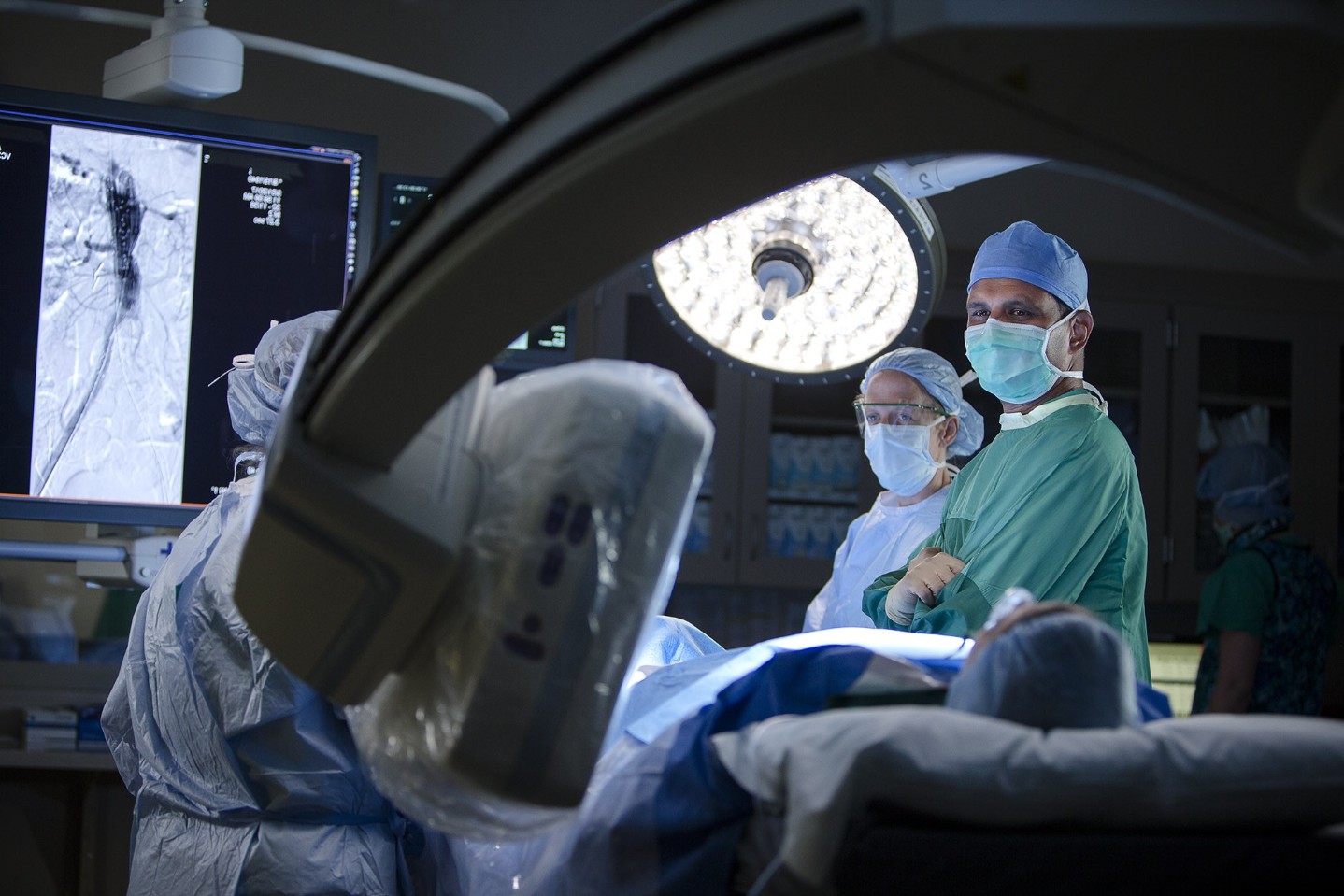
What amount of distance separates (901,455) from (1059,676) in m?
2.12

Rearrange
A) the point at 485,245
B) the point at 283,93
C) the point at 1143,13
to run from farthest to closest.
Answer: the point at 283,93 < the point at 485,245 < the point at 1143,13

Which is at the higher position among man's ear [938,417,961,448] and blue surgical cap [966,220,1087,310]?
blue surgical cap [966,220,1087,310]

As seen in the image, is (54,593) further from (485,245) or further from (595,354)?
(485,245)

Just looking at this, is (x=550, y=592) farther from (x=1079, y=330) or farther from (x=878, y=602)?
(x=1079, y=330)

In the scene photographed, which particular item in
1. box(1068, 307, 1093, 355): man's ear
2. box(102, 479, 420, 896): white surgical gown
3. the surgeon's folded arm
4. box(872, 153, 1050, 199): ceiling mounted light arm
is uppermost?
box(872, 153, 1050, 199): ceiling mounted light arm

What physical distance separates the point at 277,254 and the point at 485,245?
215 cm

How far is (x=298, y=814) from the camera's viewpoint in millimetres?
1613

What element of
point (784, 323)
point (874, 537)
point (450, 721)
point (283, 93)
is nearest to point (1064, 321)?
point (784, 323)

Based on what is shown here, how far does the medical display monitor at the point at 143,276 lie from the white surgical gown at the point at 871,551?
4.49 ft

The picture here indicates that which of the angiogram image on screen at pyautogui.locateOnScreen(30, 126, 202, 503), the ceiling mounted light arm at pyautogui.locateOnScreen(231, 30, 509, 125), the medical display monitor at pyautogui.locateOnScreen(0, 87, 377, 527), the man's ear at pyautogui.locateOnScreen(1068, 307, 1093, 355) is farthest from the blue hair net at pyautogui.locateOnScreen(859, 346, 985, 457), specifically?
the angiogram image on screen at pyautogui.locateOnScreen(30, 126, 202, 503)

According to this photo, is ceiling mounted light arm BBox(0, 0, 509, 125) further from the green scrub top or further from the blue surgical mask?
the green scrub top

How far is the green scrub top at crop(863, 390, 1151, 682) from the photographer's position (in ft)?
5.40

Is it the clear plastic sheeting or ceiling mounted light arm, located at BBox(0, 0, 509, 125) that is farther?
ceiling mounted light arm, located at BBox(0, 0, 509, 125)

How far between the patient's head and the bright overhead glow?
2.29ft
